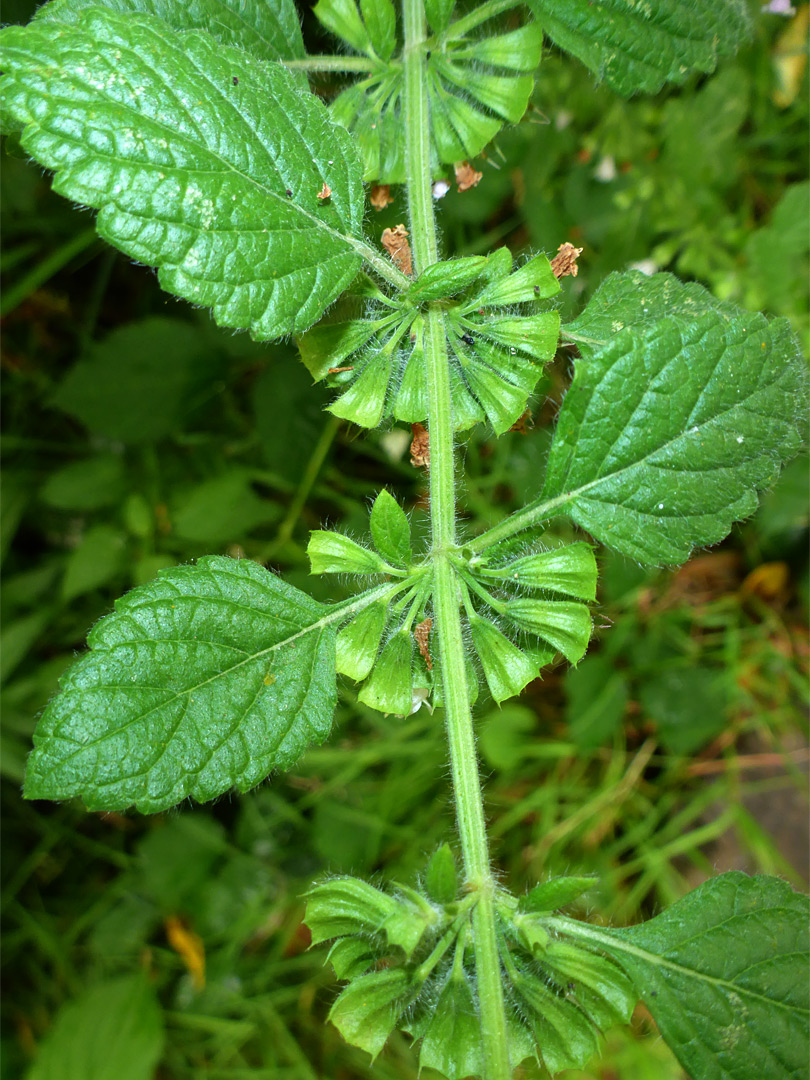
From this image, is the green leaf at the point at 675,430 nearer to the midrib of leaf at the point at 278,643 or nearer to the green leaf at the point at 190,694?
the midrib of leaf at the point at 278,643

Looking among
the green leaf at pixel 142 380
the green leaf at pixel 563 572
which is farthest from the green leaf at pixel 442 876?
the green leaf at pixel 142 380

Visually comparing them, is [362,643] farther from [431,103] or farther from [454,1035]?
[431,103]

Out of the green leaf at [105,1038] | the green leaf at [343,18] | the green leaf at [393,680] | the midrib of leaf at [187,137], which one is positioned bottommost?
the green leaf at [105,1038]

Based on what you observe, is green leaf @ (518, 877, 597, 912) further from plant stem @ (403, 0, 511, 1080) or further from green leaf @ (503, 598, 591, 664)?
green leaf @ (503, 598, 591, 664)

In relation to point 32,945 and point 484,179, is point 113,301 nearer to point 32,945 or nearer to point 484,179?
point 484,179

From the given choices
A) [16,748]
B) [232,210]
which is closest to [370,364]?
[232,210]

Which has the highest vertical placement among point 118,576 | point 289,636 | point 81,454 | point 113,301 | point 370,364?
point 113,301
